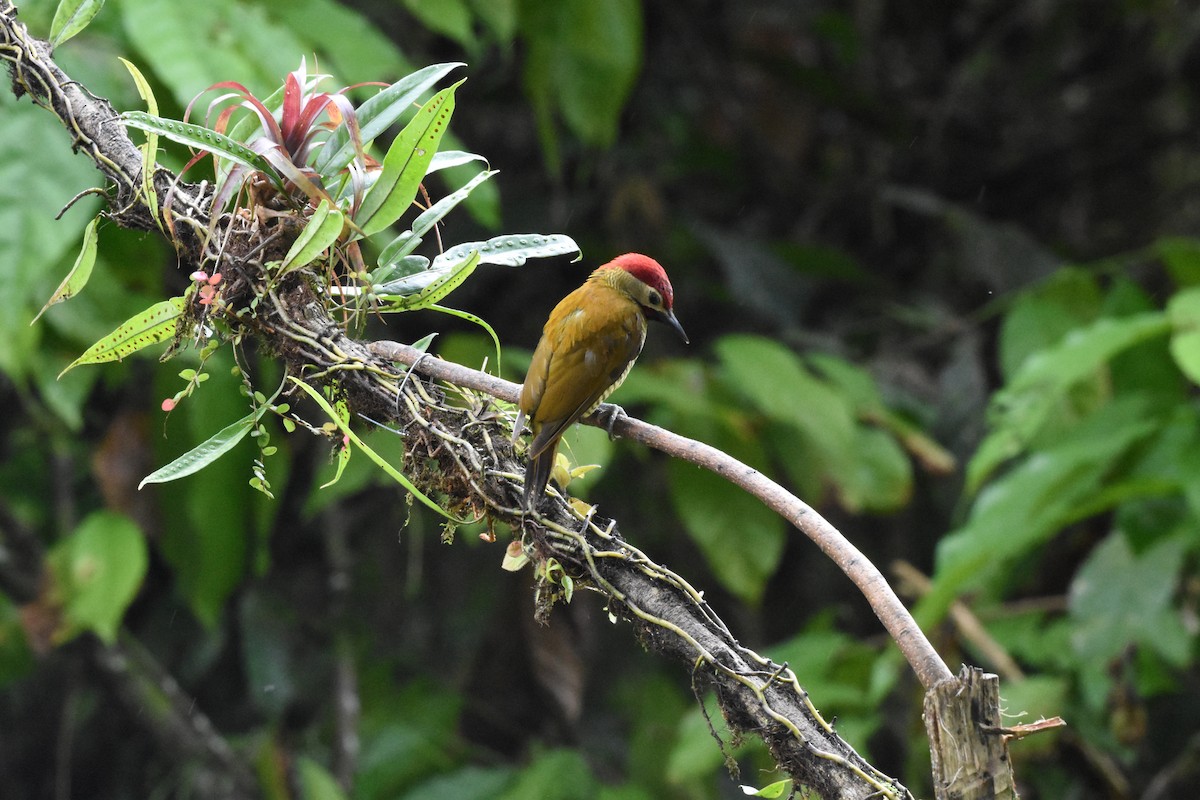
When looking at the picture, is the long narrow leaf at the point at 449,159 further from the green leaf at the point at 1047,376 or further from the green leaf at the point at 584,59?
the green leaf at the point at 584,59

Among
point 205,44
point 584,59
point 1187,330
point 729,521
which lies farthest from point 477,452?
point 584,59

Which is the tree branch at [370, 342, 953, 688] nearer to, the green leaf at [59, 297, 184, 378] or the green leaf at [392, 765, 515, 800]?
the green leaf at [59, 297, 184, 378]

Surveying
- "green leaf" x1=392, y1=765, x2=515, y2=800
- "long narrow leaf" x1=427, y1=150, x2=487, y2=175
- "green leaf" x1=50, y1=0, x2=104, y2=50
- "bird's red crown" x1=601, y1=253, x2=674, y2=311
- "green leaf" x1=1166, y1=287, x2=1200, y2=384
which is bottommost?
"green leaf" x1=392, y1=765, x2=515, y2=800

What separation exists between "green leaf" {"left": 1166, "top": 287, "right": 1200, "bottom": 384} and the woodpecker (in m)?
1.02

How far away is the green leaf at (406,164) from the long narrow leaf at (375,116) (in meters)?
0.06

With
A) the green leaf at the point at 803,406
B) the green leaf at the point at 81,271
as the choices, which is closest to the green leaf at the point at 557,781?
the green leaf at the point at 803,406

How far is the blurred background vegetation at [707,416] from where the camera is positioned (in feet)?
8.70

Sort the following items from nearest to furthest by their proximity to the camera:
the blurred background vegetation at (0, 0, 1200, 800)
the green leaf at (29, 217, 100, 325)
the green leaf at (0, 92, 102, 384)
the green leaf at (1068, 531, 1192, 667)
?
the green leaf at (29, 217, 100, 325)
the green leaf at (0, 92, 102, 384)
the blurred background vegetation at (0, 0, 1200, 800)
the green leaf at (1068, 531, 1192, 667)

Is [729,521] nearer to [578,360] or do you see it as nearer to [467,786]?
[467,786]

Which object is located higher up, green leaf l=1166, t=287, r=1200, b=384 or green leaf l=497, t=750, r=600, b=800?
green leaf l=1166, t=287, r=1200, b=384

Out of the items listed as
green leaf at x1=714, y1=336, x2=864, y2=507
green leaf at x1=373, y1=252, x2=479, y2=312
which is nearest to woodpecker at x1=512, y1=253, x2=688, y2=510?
green leaf at x1=373, y1=252, x2=479, y2=312

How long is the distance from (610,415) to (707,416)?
1.59 meters

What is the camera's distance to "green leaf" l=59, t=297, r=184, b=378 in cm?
124

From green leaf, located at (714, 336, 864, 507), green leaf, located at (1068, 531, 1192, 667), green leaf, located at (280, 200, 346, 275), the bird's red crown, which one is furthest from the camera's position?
green leaf, located at (714, 336, 864, 507)
